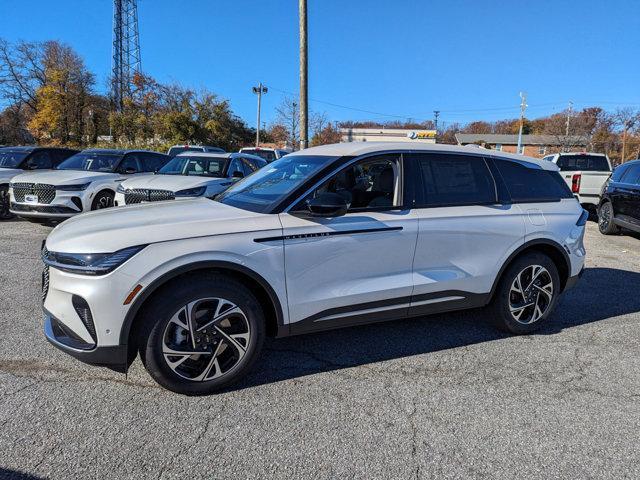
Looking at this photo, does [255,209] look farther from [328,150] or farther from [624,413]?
[624,413]

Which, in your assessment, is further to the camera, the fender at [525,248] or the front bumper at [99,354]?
the fender at [525,248]

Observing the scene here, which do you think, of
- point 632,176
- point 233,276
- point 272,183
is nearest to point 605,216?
point 632,176

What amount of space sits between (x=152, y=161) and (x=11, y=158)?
11.6ft

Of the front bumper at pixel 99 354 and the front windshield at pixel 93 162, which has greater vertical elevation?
the front windshield at pixel 93 162

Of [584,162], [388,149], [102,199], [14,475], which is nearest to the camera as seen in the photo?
[14,475]

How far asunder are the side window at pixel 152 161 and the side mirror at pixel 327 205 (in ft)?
28.5

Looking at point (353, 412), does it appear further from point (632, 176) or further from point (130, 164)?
point (632, 176)

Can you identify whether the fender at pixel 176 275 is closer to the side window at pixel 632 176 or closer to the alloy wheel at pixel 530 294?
the alloy wheel at pixel 530 294

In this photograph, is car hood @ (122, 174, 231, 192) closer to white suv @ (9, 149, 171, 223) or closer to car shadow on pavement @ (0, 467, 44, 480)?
white suv @ (9, 149, 171, 223)

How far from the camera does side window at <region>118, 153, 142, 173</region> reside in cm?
1021

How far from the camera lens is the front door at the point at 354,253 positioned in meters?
3.24

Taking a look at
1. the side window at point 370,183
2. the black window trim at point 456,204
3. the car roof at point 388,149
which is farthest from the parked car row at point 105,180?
the black window trim at point 456,204

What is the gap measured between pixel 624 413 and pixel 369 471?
1.92 meters

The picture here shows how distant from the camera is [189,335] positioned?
298cm
